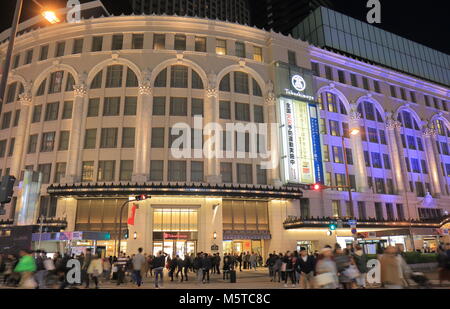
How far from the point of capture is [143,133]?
37.3 meters

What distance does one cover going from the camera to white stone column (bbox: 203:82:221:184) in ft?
122

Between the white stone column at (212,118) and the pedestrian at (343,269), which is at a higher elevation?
the white stone column at (212,118)

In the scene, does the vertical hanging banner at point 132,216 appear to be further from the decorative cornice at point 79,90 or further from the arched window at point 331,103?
the arched window at point 331,103

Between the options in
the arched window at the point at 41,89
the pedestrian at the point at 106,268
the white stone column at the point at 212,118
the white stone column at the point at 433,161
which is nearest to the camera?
the pedestrian at the point at 106,268

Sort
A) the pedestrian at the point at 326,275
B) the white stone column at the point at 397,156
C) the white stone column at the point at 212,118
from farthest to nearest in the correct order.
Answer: the white stone column at the point at 397,156 < the white stone column at the point at 212,118 < the pedestrian at the point at 326,275

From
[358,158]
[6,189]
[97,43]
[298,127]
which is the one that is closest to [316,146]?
[298,127]

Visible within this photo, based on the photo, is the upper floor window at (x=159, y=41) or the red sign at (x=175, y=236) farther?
the upper floor window at (x=159, y=41)

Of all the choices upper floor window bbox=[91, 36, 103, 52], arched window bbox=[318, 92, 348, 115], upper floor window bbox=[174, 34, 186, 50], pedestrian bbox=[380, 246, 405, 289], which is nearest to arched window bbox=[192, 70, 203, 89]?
upper floor window bbox=[174, 34, 186, 50]

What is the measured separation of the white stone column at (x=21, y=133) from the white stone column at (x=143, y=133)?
45.7ft

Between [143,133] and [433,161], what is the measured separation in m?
43.4

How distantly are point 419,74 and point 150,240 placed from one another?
54.5 meters

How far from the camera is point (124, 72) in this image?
40.2 meters

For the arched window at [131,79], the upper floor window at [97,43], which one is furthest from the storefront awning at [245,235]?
the upper floor window at [97,43]

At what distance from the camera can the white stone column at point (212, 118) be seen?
122 ft
